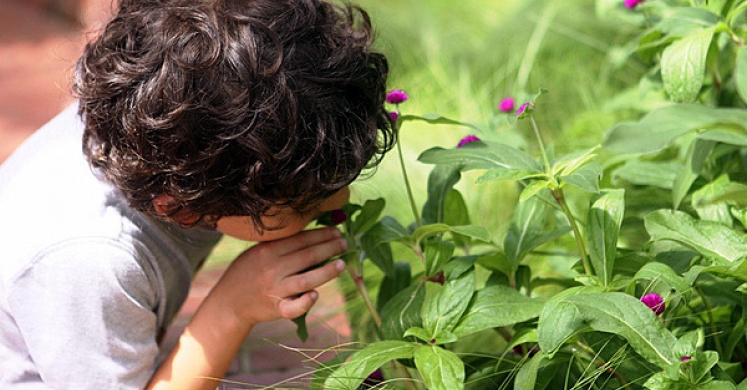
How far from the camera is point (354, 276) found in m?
1.26

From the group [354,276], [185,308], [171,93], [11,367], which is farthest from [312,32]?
[185,308]

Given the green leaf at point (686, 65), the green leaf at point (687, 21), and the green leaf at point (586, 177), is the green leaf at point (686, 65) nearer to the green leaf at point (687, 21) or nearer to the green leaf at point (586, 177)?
the green leaf at point (687, 21)

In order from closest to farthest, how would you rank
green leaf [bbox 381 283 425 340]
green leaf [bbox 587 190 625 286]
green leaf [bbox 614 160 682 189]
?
green leaf [bbox 587 190 625 286] → green leaf [bbox 381 283 425 340] → green leaf [bbox 614 160 682 189]

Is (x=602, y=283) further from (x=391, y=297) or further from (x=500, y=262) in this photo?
(x=391, y=297)

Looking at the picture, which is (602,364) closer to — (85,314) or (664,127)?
(664,127)

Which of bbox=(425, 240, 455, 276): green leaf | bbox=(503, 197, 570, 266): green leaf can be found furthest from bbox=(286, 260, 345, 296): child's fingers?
bbox=(503, 197, 570, 266): green leaf

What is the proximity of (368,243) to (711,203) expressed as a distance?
43 centimetres

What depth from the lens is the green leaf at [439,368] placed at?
99 centimetres

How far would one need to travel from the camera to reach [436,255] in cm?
118

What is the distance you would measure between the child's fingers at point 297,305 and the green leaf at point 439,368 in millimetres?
217

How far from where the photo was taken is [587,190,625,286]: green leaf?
1.05m

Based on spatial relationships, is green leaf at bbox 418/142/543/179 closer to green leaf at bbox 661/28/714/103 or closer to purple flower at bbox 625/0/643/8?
green leaf at bbox 661/28/714/103

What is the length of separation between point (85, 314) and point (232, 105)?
35cm

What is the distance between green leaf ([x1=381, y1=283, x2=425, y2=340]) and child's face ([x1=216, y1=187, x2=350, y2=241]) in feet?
0.46
